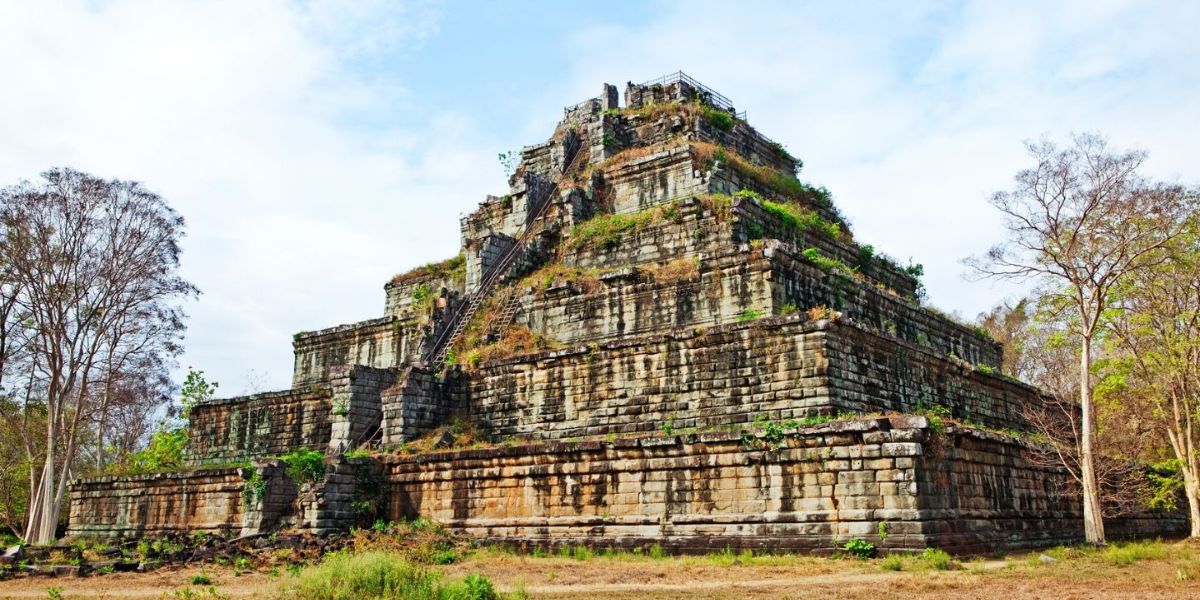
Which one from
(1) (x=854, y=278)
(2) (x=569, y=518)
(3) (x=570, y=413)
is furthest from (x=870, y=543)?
(1) (x=854, y=278)

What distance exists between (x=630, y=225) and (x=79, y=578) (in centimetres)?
1389

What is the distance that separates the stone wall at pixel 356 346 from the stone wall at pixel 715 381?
214 inches

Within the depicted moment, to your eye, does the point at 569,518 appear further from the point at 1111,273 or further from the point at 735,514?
the point at 1111,273

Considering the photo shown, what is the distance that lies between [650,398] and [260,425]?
13.1 metres

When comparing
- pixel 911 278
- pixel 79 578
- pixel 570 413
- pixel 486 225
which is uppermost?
pixel 486 225

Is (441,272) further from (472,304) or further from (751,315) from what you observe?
(751,315)

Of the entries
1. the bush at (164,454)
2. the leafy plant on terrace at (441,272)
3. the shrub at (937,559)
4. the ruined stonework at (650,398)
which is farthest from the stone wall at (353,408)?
the shrub at (937,559)

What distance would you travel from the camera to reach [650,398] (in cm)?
1784

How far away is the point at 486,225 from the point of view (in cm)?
2753

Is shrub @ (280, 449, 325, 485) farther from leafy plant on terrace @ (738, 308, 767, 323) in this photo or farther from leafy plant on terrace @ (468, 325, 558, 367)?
leafy plant on terrace @ (738, 308, 767, 323)

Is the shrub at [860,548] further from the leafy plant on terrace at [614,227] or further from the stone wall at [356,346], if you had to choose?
the stone wall at [356,346]

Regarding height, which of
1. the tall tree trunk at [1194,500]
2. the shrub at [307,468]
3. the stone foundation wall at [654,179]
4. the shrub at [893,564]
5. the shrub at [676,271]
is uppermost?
the stone foundation wall at [654,179]

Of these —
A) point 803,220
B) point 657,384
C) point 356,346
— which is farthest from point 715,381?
point 356,346

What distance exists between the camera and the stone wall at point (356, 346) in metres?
25.5
